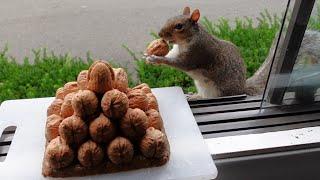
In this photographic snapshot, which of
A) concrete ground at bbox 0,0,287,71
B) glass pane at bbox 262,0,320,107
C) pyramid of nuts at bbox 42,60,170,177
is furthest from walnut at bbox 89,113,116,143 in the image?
concrete ground at bbox 0,0,287,71

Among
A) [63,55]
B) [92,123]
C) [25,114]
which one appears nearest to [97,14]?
[63,55]

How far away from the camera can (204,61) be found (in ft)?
3.21

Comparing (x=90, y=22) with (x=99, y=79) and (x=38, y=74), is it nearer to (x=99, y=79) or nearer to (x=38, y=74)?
(x=38, y=74)

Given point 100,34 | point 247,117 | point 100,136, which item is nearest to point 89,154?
point 100,136

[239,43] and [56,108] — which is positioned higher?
[239,43]

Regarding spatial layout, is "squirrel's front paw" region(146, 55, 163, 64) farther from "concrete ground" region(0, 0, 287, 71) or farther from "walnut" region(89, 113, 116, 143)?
"walnut" region(89, 113, 116, 143)

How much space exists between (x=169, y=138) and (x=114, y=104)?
128 millimetres

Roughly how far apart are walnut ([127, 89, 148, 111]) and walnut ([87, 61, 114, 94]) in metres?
0.04

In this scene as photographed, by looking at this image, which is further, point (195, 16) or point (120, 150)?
point (195, 16)

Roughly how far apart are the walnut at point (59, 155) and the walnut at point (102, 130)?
1.5 inches

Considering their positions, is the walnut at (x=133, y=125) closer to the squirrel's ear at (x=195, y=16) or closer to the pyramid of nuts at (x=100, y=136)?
the pyramid of nuts at (x=100, y=136)

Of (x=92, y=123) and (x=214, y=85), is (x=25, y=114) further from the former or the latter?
(x=214, y=85)

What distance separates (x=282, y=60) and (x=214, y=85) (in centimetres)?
21

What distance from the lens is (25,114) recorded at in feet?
2.46
